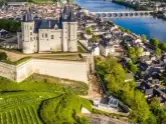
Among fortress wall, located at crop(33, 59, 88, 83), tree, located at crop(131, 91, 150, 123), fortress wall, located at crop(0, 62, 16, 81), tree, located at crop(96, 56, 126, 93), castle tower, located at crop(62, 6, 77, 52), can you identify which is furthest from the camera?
castle tower, located at crop(62, 6, 77, 52)

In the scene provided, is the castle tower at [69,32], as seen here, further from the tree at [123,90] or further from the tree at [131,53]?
the tree at [131,53]

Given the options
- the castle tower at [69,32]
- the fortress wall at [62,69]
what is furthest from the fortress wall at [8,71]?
the castle tower at [69,32]

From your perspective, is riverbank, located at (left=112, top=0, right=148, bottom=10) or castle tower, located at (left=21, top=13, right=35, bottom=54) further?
riverbank, located at (left=112, top=0, right=148, bottom=10)

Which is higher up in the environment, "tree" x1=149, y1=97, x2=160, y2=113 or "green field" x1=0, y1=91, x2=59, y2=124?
"green field" x1=0, y1=91, x2=59, y2=124

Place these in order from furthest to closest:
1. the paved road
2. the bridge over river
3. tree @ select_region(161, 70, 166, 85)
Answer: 1. the bridge over river
2. tree @ select_region(161, 70, 166, 85)
3. the paved road

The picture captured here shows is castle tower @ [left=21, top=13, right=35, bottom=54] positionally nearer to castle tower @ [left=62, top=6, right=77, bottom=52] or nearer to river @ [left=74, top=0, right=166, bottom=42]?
castle tower @ [left=62, top=6, right=77, bottom=52]

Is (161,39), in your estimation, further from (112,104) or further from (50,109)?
(50,109)

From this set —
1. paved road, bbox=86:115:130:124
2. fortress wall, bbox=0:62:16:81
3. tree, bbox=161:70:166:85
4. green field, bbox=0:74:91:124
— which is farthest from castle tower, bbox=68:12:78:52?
tree, bbox=161:70:166:85

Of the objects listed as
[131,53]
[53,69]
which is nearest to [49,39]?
[53,69]

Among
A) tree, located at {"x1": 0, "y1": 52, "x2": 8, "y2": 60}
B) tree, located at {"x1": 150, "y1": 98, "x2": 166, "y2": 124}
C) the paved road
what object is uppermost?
tree, located at {"x1": 0, "y1": 52, "x2": 8, "y2": 60}
